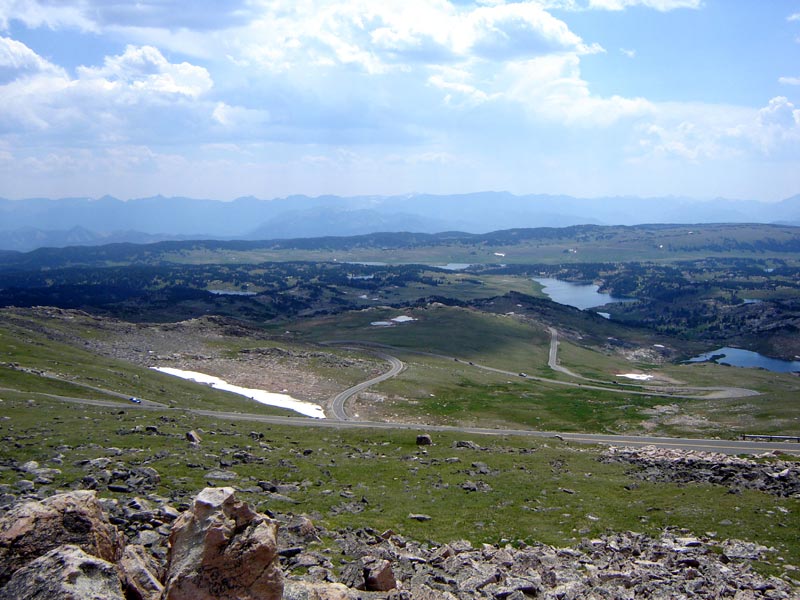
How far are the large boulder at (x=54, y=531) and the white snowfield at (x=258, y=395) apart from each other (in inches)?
2296

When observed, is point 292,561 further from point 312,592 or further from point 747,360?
point 747,360

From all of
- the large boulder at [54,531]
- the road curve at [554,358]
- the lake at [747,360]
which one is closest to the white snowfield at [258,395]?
the large boulder at [54,531]

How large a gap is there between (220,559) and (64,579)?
127 inches

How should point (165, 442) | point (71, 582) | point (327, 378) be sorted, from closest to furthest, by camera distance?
point (71, 582) < point (165, 442) < point (327, 378)

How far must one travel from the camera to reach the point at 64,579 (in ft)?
39.9

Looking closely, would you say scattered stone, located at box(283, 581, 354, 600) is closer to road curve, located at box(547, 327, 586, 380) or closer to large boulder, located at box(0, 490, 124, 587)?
large boulder, located at box(0, 490, 124, 587)

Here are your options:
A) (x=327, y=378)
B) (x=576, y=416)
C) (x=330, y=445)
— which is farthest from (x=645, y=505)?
(x=327, y=378)

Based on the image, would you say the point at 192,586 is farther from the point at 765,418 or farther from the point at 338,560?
the point at 765,418

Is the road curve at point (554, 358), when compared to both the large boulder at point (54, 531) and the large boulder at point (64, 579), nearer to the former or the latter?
the large boulder at point (54, 531)

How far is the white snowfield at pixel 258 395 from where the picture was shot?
7664 centimetres

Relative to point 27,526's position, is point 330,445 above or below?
below

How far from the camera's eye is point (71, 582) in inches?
479

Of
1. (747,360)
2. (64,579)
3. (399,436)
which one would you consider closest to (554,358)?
(747,360)

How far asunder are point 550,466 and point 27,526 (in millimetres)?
37781
